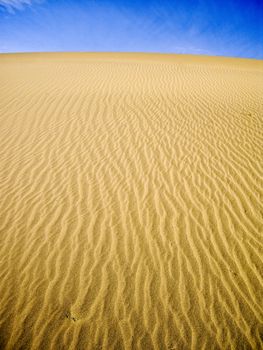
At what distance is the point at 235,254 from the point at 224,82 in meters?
12.5

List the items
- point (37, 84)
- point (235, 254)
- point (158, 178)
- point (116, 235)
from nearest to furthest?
1. point (235, 254)
2. point (116, 235)
3. point (158, 178)
4. point (37, 84)

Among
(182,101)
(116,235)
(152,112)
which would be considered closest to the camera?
(116,235)

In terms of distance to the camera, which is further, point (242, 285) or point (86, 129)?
point (86, 129)

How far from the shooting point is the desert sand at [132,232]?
2.60 meters

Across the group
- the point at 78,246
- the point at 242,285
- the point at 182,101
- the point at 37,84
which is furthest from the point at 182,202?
the point at 37,84

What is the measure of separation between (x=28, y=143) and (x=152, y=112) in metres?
4.48

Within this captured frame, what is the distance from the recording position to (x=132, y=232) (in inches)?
148

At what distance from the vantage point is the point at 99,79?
43.8ft

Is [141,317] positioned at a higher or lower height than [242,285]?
lower

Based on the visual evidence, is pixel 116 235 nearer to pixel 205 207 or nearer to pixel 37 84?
pixel 205 207

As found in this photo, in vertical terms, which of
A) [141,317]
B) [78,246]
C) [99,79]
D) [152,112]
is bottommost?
[141,317]

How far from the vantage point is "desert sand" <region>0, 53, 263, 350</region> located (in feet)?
8.54

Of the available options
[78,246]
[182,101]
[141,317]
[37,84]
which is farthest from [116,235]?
[37,84]

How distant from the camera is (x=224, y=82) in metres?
13.2
